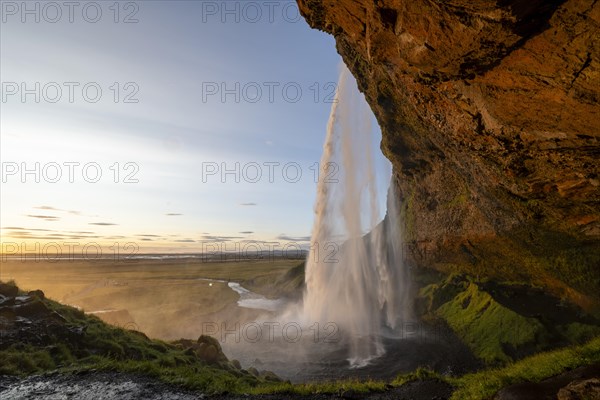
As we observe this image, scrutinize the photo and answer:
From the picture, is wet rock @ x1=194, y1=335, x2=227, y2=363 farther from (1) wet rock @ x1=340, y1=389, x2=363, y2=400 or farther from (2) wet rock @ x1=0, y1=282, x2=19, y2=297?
(2) wet rock @ x1=0, y1=282, x2=19, y2=297

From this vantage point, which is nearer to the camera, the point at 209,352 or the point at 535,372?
the point at 535,372

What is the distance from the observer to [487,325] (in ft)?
82.5

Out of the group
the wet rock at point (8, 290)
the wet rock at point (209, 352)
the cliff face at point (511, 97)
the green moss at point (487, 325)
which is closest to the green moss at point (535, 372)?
the cliff face at point (511, 97)

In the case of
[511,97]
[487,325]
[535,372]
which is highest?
[511,97]

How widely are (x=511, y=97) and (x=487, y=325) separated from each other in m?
21.8

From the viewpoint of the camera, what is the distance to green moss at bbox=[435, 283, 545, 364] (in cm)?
2205

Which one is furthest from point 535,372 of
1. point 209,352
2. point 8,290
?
point 8,290

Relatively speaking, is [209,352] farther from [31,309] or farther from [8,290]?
[8,290]

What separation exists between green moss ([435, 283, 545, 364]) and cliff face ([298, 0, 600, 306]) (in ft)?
13.0

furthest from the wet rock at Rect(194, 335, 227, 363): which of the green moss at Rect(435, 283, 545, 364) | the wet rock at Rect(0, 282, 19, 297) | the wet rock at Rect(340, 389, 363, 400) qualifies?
the green moss at Rect(435, 283, 545, 364)

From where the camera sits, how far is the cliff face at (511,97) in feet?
24.9

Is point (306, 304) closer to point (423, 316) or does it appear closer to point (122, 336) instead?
point (423, 316)

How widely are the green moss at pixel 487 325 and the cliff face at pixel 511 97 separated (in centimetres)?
398

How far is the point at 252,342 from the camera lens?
29812 mm
